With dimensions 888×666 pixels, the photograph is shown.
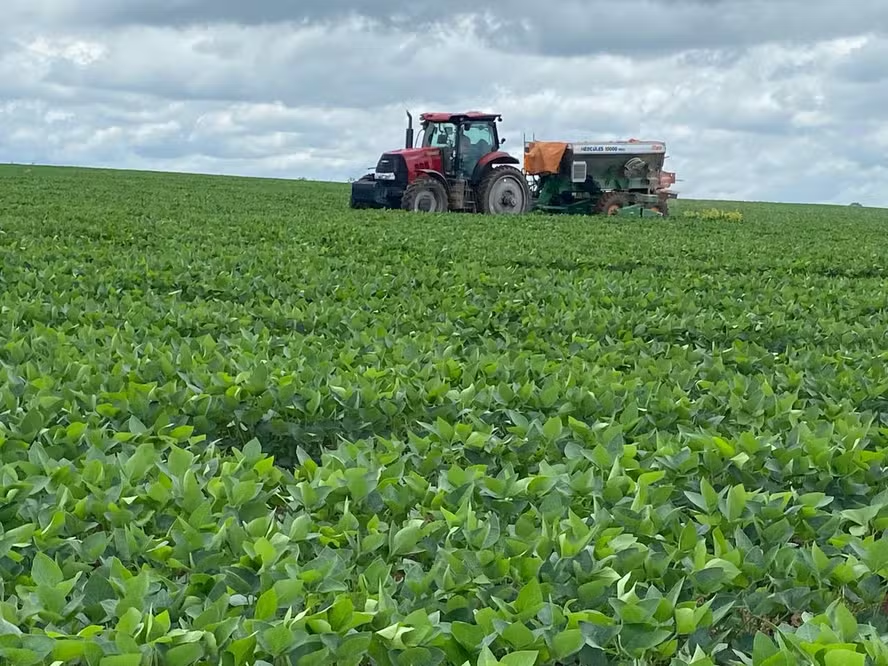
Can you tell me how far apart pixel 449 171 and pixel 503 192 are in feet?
5.44

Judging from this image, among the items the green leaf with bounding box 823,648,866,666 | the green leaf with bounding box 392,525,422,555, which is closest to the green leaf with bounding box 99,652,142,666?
the green leaf with bounding box 392,525,422,555

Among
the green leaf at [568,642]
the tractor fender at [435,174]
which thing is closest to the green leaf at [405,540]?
the green leaf at [568,642]

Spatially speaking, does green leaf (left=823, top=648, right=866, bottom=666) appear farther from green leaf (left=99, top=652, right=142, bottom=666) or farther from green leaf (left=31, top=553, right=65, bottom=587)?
green leaf (left=31, top=553, right=65, bottom=587)

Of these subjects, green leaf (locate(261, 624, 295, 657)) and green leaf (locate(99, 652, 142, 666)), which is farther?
green leaf (locate(261, 624, 295, 657))

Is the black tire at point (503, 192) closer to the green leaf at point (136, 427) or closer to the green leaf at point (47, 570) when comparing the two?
the green leaf at point (136, 427)

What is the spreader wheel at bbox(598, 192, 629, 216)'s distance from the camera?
83.9ft

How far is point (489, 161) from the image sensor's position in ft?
75.5

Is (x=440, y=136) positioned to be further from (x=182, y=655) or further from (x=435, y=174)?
(x=182, y=655)

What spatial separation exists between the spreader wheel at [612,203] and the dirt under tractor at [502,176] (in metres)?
0.03

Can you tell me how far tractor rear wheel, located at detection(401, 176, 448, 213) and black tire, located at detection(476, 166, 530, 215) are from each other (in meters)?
1.09

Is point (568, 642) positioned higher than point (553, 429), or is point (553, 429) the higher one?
point (553, 429)

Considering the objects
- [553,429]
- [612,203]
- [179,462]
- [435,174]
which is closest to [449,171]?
[435,174]

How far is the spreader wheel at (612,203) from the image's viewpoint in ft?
83.9

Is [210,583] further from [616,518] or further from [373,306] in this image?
[373,306]
